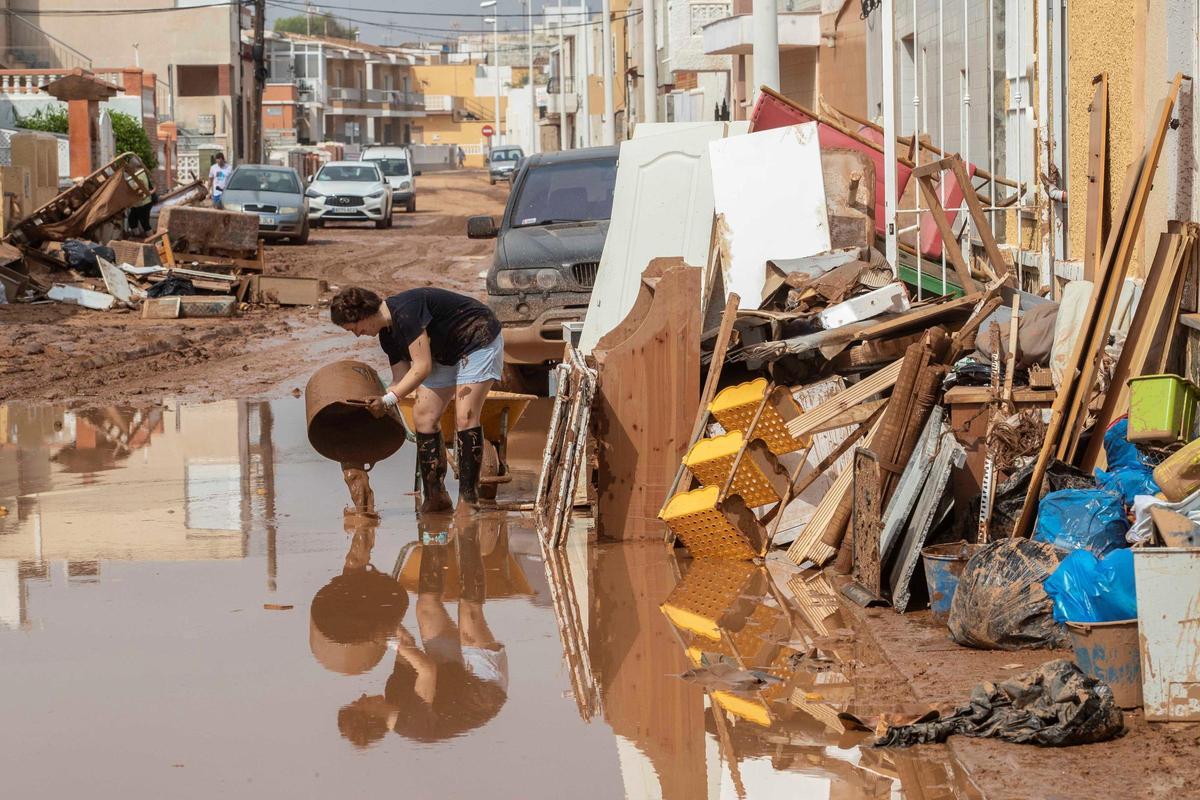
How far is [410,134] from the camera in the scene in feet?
399

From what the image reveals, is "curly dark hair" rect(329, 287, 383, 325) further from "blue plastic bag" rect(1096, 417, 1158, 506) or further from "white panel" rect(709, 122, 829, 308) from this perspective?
"blue plastic bag" rect(1096, 417, 1158, 506)

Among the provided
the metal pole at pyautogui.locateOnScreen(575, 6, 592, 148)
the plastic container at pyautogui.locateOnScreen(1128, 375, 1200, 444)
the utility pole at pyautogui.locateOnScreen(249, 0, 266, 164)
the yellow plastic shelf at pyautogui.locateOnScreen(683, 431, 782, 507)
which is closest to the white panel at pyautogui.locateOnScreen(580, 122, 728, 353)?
the yellow plastic shelf at pyautogui.locateOnScreen(683, 431, 782, 507)

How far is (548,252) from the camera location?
13.3m

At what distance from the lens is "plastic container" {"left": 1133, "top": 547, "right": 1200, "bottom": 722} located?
16.3 ft

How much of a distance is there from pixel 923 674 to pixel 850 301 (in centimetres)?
329

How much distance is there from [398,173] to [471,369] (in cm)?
3809

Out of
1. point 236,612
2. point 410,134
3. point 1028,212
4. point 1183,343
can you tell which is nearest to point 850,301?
point 1183,343

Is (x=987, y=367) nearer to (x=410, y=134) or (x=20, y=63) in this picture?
(x=20, y=63)

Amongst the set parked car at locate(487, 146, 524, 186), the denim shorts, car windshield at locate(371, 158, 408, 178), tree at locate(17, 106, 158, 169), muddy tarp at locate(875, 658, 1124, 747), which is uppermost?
parked car at locate(487, 146, 524, 186)

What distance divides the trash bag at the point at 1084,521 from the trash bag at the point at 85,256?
18.7 m

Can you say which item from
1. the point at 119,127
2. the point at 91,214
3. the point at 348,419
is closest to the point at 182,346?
the point at 91,214

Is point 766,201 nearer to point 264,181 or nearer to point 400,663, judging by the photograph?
point 400,663

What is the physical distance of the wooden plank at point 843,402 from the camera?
776 centimetres

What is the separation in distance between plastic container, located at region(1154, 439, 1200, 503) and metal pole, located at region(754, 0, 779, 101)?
10.0 metres
